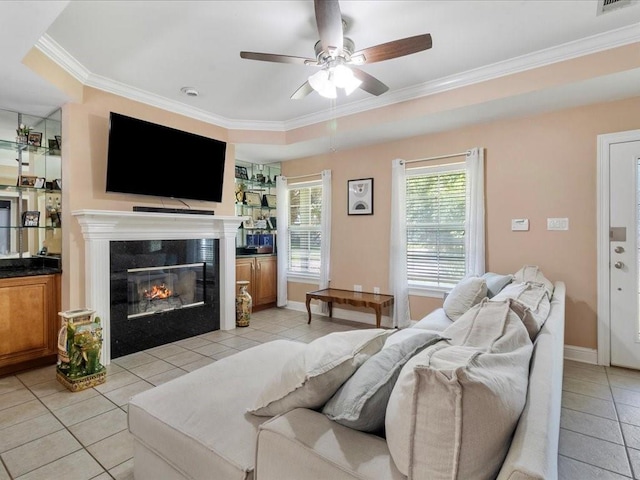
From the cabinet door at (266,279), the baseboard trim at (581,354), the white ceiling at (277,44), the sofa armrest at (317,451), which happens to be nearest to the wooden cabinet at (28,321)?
the white ceiling at (277,44)

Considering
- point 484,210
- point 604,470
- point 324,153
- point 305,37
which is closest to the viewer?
point 604,470

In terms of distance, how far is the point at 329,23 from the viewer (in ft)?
6.59

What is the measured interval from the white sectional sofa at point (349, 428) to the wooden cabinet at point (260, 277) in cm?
337

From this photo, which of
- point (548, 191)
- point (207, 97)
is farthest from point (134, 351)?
point (548, 191)

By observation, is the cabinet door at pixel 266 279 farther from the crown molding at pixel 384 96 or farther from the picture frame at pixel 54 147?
the picture frame at pixel 54 147

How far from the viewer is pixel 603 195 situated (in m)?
3.13

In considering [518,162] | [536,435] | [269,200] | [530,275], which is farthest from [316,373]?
[269,200]

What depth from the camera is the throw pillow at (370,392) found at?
1022 mm

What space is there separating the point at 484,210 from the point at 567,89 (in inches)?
51.9

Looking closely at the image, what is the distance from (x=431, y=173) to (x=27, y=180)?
434 cm

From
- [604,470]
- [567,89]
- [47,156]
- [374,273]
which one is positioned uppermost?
[567,89]

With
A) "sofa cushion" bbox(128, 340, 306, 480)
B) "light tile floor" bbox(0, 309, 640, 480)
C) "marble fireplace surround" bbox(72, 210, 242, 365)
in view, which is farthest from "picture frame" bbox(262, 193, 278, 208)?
"sofa cushion" bbox(128, 340, 306, 480)

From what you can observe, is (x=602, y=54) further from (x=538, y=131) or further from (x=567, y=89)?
(x=538, y=131)

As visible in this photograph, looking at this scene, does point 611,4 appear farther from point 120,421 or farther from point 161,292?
point 161,292
